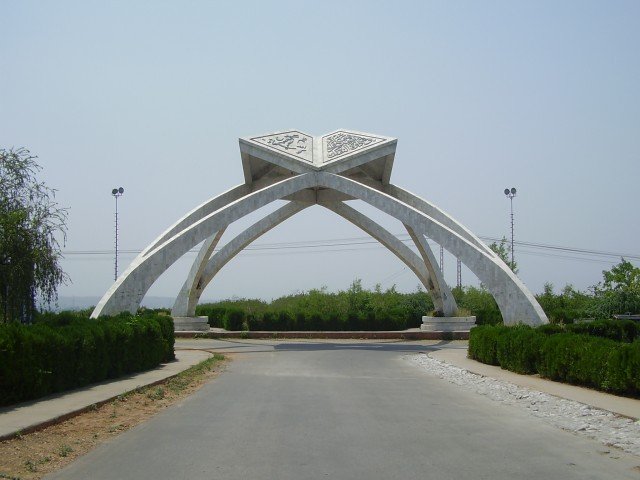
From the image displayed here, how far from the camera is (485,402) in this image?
10.8 metres

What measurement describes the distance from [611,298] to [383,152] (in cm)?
1206

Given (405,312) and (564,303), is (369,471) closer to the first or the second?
(405,312)

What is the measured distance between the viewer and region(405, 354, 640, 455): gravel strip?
765cm

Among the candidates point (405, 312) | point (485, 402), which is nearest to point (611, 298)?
point (405, 312)

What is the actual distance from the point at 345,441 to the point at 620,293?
2644cm

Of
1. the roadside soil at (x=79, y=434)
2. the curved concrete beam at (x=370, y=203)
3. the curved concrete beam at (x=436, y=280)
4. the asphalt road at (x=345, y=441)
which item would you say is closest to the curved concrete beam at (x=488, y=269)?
the curved concrete beam at (x=370, y=203)

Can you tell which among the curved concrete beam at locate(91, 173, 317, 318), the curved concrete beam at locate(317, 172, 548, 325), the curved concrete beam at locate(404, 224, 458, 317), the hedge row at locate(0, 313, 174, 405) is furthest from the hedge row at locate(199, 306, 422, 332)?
the hedge row at locate(0, 313, 174, 405)

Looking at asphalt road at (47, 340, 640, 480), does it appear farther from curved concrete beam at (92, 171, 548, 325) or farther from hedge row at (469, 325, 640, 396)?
curved concrete beam at (92, 171, 548, 325)

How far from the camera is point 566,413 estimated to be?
952 centimetres

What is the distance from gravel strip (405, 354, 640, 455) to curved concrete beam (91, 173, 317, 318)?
11.4m

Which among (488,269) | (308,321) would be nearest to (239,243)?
(308,321)

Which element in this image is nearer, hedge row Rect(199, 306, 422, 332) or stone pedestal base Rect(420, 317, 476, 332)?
stone pedestal base Rect(420, 317, 476, 332)

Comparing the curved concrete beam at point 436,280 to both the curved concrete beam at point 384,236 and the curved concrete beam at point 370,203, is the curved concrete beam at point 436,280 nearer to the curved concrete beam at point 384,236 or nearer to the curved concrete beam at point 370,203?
the curved concrete beam at point 384,236

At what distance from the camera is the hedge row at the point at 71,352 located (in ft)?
31.5
